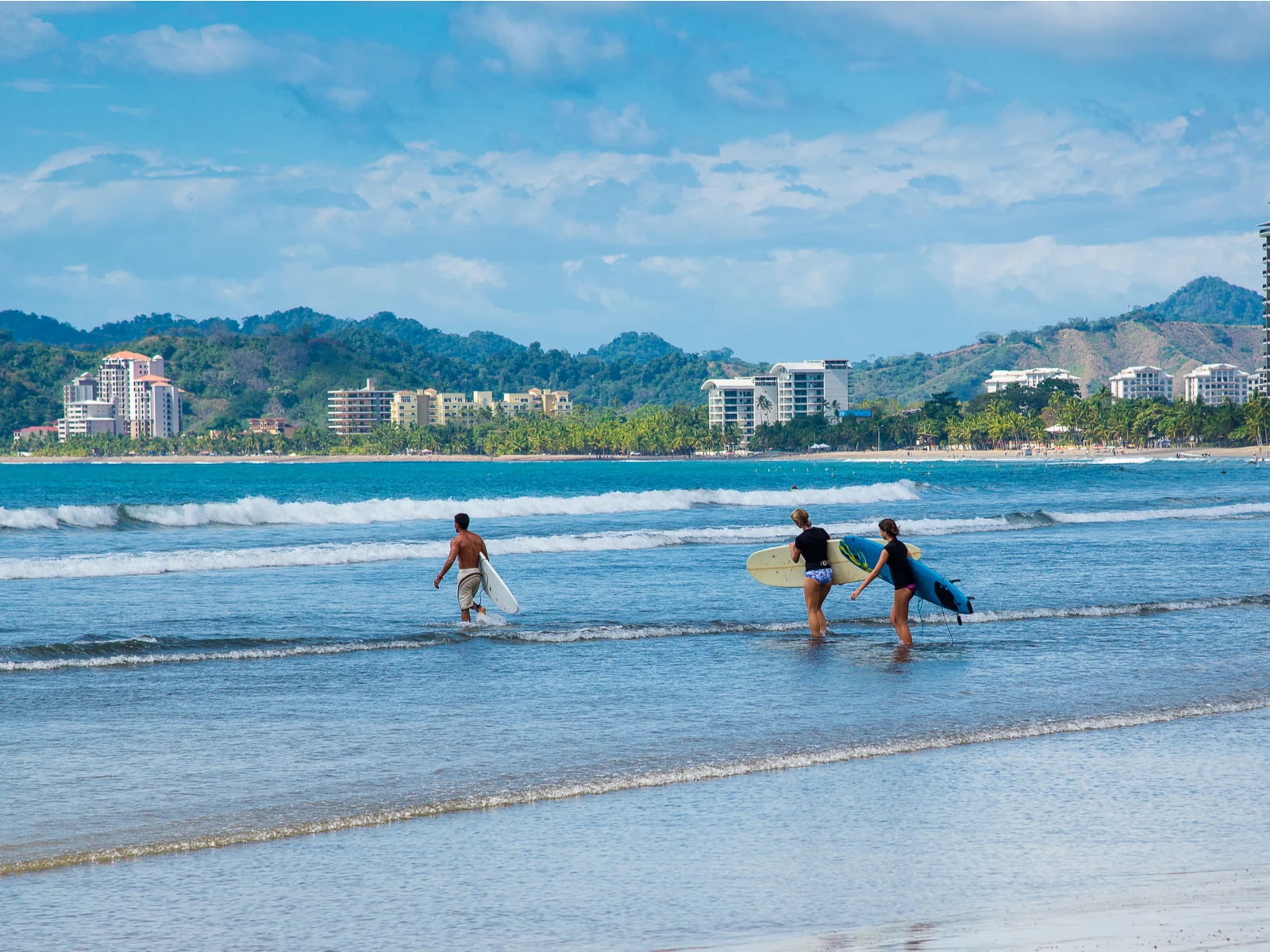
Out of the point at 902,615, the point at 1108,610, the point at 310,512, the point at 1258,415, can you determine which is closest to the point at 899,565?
the point at 902,615

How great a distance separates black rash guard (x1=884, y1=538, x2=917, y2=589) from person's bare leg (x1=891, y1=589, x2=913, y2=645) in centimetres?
11

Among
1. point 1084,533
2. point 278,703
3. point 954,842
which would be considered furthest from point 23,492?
point 954,842

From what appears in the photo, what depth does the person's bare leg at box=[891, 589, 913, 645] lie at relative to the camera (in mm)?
15844

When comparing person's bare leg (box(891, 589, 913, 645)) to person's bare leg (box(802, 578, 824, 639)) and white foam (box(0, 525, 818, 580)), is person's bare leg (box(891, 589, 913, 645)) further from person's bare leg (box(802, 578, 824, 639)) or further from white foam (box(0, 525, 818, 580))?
white foam (box(0, 525, 818, 580))

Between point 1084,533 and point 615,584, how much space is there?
19.8 meters

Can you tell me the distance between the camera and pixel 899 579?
16.1 m

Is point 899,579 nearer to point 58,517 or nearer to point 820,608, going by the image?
point 820,608

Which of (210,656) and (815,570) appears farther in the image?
(815,570)

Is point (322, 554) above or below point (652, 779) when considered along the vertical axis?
above

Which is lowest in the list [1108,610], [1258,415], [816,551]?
[1108,610]

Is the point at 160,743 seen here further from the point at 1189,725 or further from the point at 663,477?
the point at 663,477

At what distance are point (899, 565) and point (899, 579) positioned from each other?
0.21 metres

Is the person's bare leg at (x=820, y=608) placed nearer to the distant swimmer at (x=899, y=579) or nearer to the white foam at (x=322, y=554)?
the distant swimmer at (x=899, y=579)

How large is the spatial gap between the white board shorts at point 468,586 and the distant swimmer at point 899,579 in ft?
18.0
